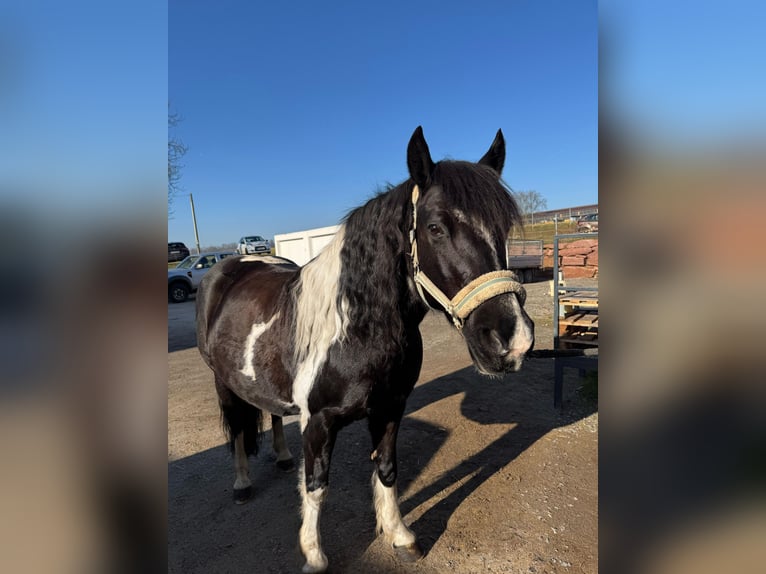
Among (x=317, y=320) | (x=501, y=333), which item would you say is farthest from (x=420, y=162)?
(x=317, y=320)

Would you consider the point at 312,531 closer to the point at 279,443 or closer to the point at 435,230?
the point at 279,443

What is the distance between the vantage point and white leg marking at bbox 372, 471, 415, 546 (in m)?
2.33

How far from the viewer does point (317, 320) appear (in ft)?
6.83

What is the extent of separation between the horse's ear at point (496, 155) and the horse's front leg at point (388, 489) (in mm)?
1544

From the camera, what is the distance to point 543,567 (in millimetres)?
2174

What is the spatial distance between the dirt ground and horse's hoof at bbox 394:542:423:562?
0.03m

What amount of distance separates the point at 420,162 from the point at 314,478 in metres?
1.76

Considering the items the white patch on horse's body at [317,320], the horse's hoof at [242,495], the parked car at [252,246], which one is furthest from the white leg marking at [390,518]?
the parked car at [252,246]

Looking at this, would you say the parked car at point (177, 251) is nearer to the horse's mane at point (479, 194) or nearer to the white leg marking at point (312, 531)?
the white leg marking at point (312, 531)

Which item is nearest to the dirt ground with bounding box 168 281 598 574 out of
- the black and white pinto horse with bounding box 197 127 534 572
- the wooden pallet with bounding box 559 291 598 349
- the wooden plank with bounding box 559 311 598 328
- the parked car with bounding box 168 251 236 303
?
the black and white pinto horse with bounding box 197 127 534 572
